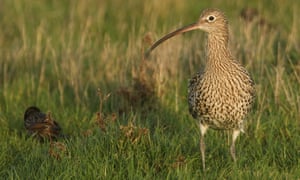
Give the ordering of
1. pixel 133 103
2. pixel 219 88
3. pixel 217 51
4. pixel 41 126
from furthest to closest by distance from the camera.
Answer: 1. pixel 133 103
2. pixel 41 126
3. pixel 217 51
4. pixel 219 88

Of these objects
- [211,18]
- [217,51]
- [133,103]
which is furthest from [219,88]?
[133,103]

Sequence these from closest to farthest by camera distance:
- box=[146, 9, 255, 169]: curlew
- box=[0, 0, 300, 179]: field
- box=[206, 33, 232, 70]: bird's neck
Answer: box=[0, 0, 300, 179]: field, box=[146, 9, 255, 169]: curlew, box=[206, 33, 232, 70]: bird's neck

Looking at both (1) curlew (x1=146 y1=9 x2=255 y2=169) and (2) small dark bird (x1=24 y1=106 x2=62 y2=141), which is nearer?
(1) curlew (x1=146 y1=9 x2=255 y2=169)

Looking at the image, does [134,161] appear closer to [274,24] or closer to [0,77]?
[0,77]

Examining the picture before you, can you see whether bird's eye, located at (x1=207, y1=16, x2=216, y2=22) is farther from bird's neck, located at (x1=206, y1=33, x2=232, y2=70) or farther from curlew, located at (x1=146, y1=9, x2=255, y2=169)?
bird's neck, located at (x1=206, y1=33, x2=232, y2=70)

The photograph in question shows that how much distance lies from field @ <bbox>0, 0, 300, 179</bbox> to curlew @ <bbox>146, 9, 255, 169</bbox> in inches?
13.2

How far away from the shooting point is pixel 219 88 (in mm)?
7156

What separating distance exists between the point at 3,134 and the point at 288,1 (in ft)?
24.5

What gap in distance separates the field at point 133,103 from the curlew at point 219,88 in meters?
0.34

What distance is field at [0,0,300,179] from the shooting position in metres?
6.82

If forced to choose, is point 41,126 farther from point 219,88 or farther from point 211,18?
point 211,18

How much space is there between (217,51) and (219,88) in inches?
16.8

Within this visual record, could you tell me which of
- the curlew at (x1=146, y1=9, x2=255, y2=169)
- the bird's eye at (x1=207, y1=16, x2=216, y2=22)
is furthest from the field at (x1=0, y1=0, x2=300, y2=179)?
the bird's eye at (x1=207, y1=16, x2=216, y2=22)

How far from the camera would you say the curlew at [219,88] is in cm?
717
